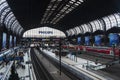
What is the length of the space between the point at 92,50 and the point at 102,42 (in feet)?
20.6

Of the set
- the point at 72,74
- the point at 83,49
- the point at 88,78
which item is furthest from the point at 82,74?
the point at 83,49

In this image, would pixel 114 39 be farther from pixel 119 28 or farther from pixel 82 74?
pixel 82 74

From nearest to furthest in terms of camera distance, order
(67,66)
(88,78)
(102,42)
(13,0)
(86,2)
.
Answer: (88,78)
(67,66)
(13,0)
(86,2)
(102,42)

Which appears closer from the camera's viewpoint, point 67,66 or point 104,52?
point 67,66

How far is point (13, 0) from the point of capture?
3102cm

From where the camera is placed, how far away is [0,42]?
40156 mm

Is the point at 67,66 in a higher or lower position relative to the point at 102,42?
lower

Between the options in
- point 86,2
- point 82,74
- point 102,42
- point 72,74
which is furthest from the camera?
point 102,42

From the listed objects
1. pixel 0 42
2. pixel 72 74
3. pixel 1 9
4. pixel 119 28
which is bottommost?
pixel 72 74

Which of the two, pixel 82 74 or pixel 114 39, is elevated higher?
pixel 114 39

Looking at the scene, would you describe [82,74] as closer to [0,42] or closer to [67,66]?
[67,66]

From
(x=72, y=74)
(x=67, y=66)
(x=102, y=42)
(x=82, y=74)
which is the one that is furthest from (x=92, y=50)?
(x=82, y=74)

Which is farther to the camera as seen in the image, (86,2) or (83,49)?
(83,49)

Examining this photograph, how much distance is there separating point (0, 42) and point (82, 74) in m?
24.9
